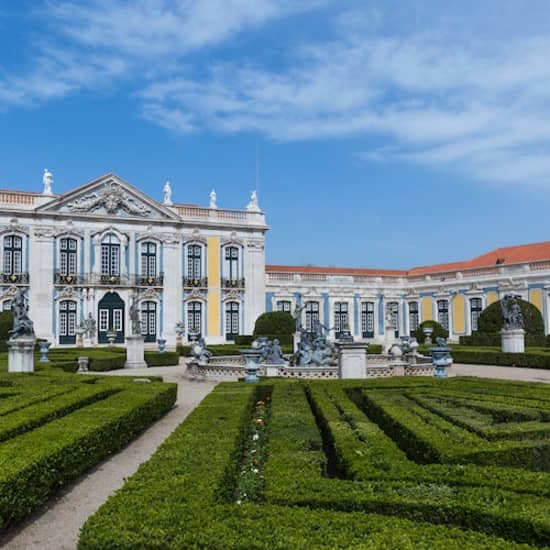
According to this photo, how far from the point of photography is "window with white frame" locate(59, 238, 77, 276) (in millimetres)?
30312

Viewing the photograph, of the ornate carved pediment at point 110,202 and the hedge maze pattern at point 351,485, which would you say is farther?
the ornate carved pediment at point 110,202

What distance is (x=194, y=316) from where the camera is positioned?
108 ft

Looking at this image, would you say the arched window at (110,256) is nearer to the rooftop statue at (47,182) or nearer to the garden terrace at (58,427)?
the rooftop statue at (47,182)

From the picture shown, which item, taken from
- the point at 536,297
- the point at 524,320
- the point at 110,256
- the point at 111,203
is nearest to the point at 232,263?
the point at 110,256

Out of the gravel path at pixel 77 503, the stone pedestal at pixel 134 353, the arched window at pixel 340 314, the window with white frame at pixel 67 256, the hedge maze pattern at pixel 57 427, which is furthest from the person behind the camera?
the arched window at pixel 340 314

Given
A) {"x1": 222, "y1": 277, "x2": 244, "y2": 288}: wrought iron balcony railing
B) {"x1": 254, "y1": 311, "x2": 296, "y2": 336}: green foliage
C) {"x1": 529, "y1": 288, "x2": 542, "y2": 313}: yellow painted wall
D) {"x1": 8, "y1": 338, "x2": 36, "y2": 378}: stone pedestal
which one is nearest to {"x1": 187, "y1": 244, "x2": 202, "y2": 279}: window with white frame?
{"x1": 222, "y1": 277, "x2": 244, "y2": 288}: wrought iron balcony railing

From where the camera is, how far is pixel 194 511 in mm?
3986

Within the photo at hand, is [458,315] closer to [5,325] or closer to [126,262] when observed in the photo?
[126,262]

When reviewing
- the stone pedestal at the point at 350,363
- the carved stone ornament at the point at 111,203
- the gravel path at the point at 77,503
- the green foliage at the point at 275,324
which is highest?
the carved stone ornament at the point at 111,203

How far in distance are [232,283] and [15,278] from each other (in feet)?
36.4

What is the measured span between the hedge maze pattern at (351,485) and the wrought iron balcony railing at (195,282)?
25.0 meters

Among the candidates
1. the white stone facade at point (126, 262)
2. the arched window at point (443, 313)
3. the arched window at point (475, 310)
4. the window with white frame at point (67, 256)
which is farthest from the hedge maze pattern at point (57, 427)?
the arched window at point (443, 313)

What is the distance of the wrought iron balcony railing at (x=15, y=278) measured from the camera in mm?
29158

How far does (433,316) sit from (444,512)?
3255 centimetres
